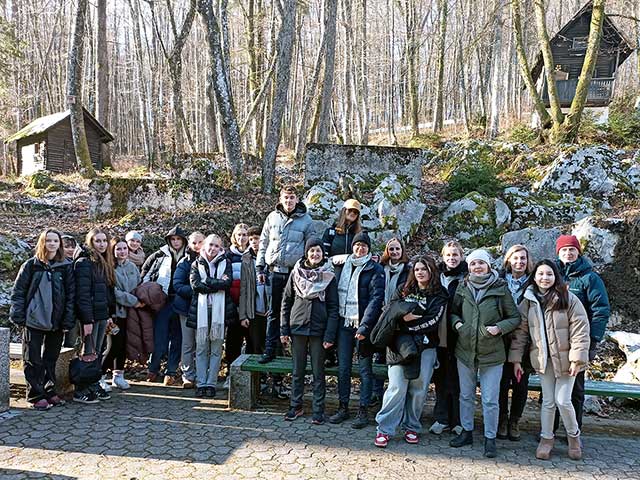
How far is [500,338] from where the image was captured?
443 cm

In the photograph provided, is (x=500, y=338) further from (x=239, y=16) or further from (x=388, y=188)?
(x=239, y=16)

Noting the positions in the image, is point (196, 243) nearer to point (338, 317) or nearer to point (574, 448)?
point (338, 317)

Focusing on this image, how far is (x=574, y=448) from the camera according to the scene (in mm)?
4320

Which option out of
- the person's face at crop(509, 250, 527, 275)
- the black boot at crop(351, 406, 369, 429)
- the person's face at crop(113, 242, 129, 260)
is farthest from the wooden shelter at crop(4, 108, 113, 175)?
the person's face at crop(509, 250, 527, 275)

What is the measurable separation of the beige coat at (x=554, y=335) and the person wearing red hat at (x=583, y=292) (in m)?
0.38

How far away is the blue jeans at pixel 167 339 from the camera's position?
239 inches

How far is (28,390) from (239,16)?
2789 cm

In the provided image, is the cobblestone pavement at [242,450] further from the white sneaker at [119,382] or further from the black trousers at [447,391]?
the white sneaker at [119,382]

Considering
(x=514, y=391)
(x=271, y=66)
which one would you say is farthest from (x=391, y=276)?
(x=271, y=66)

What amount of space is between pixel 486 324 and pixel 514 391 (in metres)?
0.78

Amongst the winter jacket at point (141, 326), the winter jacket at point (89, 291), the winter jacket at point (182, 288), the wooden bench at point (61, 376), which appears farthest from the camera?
the winter jacket at point (141, 326)

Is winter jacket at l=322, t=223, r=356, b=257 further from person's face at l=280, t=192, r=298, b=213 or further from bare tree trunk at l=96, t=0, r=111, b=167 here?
bare tree trunk at l=96, t=0, r=111, b=167

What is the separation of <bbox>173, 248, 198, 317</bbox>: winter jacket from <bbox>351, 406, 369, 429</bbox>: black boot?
221 cm

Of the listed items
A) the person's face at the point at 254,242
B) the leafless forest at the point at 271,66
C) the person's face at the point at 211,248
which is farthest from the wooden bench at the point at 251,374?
the leafless forest at the point at 271,66
